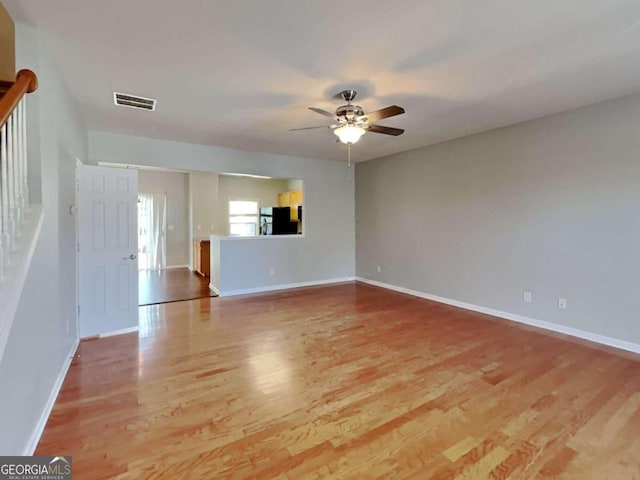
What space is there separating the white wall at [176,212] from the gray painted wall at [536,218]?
18.8 ft

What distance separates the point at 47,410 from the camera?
6.89 feet

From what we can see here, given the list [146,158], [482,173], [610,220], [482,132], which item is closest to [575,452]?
[610,220]

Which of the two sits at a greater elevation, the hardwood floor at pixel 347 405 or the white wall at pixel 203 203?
the white wall at pixel 203 203

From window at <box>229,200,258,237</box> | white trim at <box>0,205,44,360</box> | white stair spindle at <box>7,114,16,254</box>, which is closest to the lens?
white trim at <box>0,205,44,360</box>

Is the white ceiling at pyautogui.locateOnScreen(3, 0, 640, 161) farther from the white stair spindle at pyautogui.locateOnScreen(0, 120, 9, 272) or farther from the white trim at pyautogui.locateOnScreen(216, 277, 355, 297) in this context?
the white trim at pyautogui.locateOnScreen(216, 277, 355, 297)

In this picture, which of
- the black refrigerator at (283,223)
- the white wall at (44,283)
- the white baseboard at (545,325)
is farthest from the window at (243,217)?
the white wall at (44,283)

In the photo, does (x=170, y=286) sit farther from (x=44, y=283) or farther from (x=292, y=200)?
(x=44, y=283)

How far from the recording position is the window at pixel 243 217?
8.84 meters

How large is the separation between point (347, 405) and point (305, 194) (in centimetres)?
461

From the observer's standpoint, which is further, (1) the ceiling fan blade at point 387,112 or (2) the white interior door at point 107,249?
(2) the white interior door at point 107,249

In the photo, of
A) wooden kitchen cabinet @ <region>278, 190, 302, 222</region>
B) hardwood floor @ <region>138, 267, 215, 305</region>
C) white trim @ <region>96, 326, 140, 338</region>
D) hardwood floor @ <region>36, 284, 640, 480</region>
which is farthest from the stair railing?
wooden kitchen cabinet @ <region>278, 190, 302, 222</region>

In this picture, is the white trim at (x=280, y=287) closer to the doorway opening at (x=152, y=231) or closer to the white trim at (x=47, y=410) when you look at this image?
the white trim at (x=47, y=410)

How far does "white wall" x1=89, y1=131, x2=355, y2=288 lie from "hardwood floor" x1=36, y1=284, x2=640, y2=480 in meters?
2.34

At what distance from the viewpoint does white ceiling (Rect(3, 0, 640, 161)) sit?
1.93 metres
